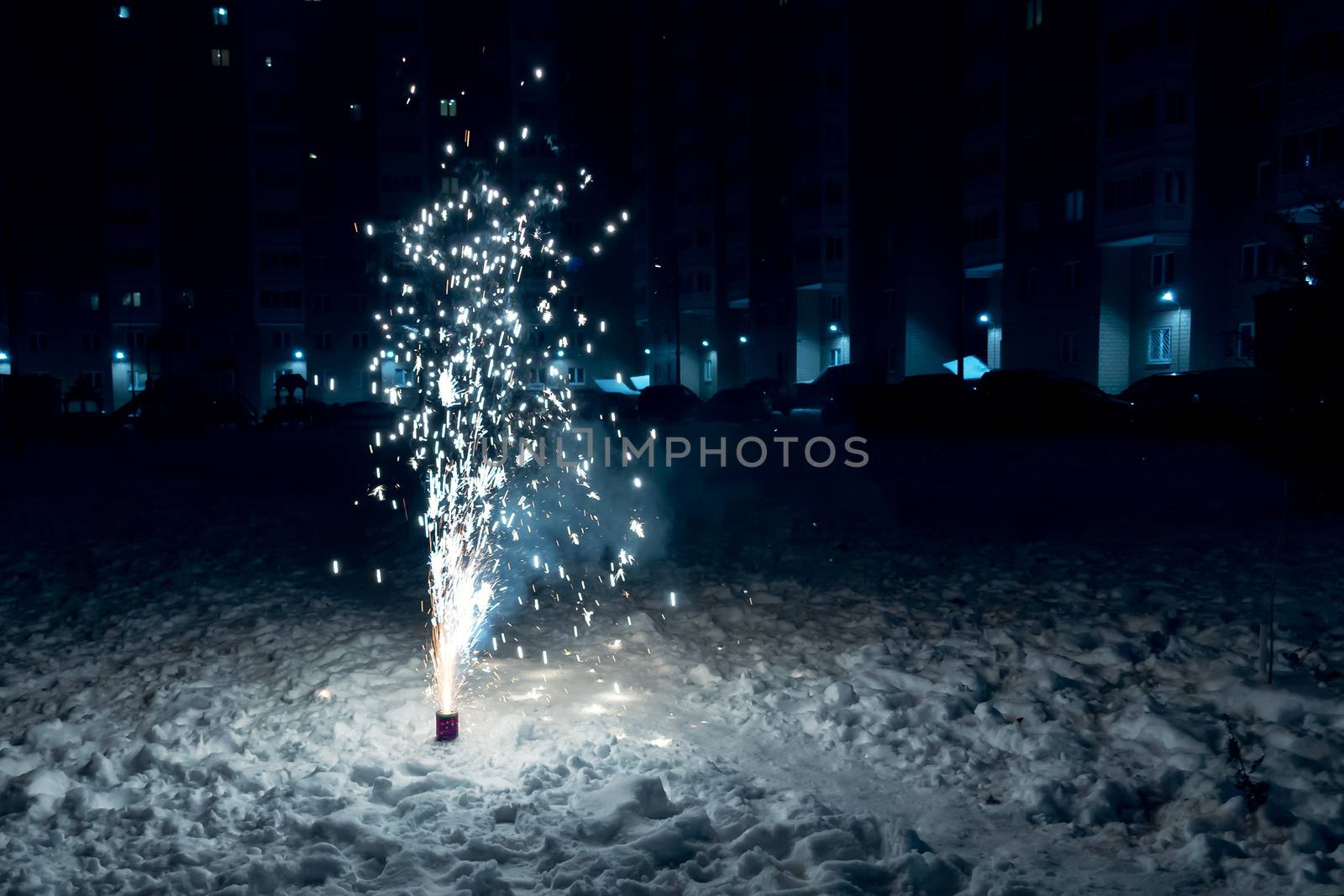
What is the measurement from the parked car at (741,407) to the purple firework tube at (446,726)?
1337 inches

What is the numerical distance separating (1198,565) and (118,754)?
852 cm

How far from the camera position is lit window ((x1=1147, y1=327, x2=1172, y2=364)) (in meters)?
36.8

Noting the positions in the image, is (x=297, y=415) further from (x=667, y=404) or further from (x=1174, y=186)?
(x=1174, y=186)

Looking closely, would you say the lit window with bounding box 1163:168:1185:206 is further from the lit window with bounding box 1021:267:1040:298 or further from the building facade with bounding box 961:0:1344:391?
the lit window with bounding box 1021:267:1040:298

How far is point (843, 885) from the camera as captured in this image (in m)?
3.75

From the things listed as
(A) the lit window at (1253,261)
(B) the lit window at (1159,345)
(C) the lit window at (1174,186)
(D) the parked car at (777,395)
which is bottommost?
(D) the parked car at (777,395)

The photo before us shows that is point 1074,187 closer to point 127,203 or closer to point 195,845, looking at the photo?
point 195,845

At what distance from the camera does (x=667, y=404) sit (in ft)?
138

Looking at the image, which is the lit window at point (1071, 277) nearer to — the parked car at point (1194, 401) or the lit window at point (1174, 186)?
the lit window at point (1174, 186)

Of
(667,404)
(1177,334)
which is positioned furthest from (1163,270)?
(667,404)

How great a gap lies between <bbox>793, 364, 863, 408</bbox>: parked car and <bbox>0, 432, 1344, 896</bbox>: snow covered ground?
97.4ft

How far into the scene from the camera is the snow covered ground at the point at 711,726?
13.0 feet

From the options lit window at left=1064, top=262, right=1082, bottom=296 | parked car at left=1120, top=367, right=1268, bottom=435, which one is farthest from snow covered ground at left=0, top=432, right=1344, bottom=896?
lit window at left=1064, top=262, right=1082, bottom=296

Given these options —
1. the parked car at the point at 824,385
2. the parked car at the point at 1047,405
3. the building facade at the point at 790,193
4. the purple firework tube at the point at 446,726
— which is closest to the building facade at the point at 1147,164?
the building facade at the point at 790,193
